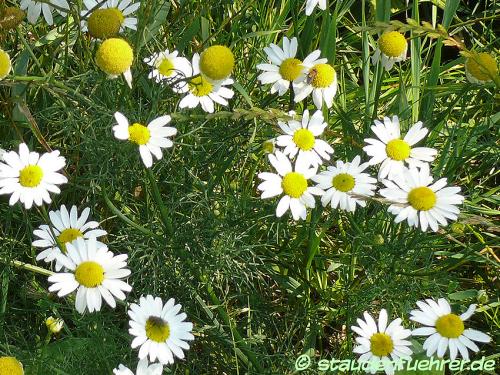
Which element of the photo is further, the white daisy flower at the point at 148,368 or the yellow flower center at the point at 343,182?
the yellow flower center at the point at 343,182

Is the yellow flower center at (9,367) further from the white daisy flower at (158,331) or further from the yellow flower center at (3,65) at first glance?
the yellow flower center at (3,65)

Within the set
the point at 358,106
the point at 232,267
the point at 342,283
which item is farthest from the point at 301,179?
the point at 358,106

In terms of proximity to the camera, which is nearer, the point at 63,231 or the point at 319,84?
the point at 63,231

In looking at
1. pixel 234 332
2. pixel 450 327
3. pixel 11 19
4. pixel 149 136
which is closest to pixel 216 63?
pixel 149 136

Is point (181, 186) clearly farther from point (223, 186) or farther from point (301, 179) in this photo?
point (301, 179)

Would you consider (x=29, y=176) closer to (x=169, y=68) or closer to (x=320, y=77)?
(x=169, y=68)

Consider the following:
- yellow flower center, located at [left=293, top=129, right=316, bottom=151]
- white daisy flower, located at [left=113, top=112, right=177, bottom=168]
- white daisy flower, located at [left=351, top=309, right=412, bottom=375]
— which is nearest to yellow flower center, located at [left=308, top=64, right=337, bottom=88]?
yellow flower center, located at [left=293, top=129, right=316, bottom=151]

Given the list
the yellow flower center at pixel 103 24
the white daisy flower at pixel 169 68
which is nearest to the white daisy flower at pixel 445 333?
the white daisy flower at pixel 169 68
